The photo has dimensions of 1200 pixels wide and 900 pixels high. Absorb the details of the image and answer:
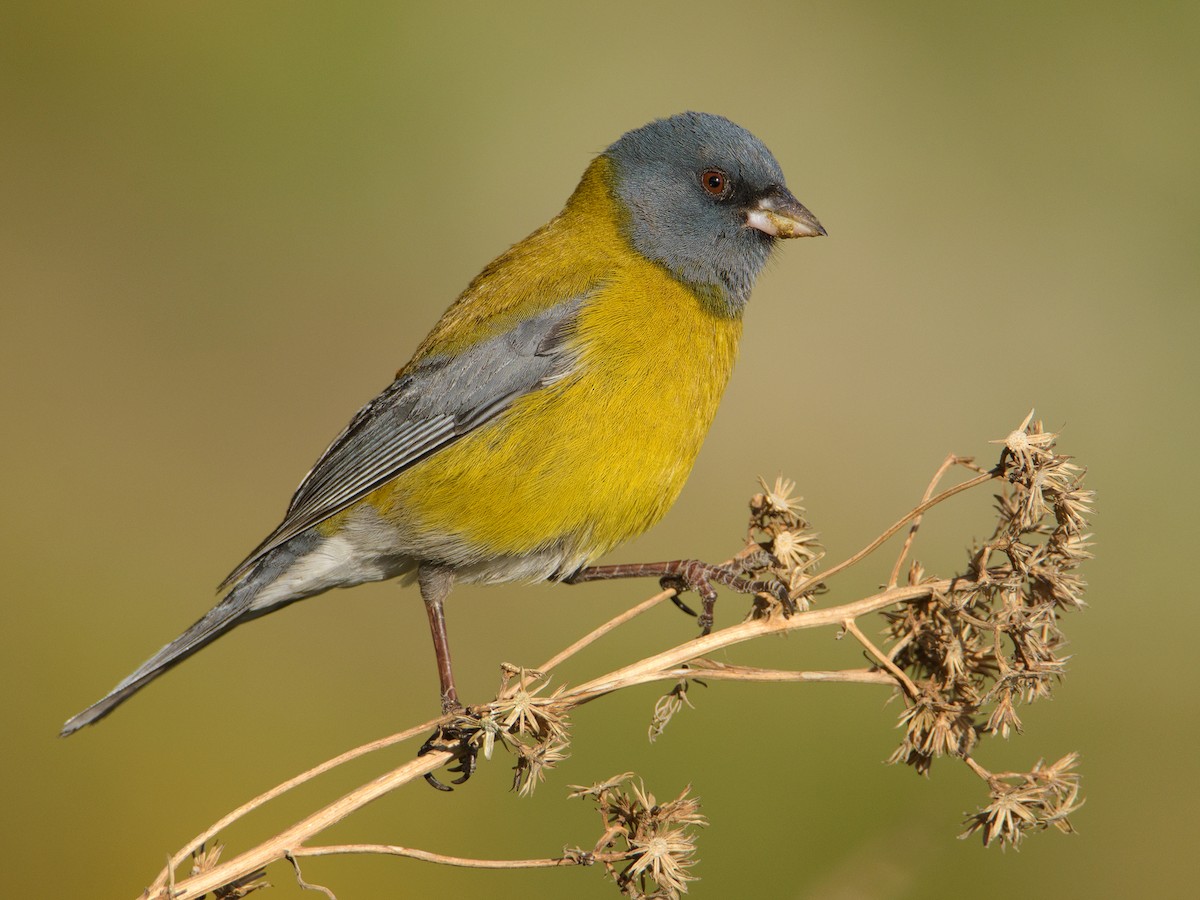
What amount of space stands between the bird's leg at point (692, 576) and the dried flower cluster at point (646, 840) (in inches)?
21.1

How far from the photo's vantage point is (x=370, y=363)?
6.81 m

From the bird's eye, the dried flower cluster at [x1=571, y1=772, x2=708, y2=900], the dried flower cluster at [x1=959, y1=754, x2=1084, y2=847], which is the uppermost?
the bird's eye

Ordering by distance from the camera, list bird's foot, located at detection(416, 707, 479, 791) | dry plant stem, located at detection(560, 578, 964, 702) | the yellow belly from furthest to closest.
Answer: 1. the yellow belly
2. bird's foot, located at detection(416, 707, 479, 791)
3. dry plant stem, located at detection(560, 578, 964, 702)

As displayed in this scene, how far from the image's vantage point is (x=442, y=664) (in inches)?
133

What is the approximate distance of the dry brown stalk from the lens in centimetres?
208

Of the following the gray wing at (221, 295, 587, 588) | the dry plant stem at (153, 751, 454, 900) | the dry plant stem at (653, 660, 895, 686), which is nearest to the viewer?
the dry plant stem at (153, 751, 454, 900)

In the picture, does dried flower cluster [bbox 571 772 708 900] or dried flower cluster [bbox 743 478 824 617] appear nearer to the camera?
dried flower cluster [bbox 571 772 708 900]

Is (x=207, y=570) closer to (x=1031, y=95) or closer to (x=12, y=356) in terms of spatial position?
(x=12, y=356)

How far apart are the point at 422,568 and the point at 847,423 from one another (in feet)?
11.4

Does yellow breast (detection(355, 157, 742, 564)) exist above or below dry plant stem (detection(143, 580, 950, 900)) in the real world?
above

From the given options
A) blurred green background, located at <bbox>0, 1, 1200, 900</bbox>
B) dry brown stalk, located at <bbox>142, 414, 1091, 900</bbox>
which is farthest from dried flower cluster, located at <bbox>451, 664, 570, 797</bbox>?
blurred green background, located at <bbox>0, 1, 1200, 900</bbox>

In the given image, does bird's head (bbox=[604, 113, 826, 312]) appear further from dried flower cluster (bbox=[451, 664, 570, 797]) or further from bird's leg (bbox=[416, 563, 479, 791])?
dried flower cluster (bbox=[451, 664, 570, 797])

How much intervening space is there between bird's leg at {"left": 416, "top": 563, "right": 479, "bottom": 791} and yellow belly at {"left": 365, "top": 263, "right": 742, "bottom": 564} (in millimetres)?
178

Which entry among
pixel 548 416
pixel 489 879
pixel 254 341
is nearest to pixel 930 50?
pixel 254 341
